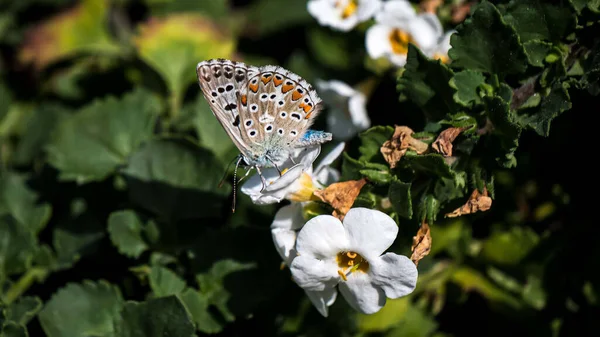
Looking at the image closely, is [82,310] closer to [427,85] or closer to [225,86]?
[225,86]

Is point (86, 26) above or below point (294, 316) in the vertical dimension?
above

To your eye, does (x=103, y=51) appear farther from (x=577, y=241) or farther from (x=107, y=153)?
(x=577, y=241)

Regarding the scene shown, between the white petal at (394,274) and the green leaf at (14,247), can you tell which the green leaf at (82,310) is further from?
the white petal at (394,274)

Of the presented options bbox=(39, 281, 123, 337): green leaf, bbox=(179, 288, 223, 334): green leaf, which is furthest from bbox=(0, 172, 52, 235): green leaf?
bbox=(179, 288, 223, 334): green leaf

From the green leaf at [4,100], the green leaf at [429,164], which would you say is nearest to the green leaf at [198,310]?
the green leaf at [429,164]

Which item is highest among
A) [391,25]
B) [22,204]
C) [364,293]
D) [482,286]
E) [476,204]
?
[391,25]

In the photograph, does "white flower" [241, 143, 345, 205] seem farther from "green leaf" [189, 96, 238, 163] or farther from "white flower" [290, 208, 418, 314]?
"green leaf" [189, 96, 238, 163]

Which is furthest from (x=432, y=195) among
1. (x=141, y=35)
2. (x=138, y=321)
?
(x=141, y=35)

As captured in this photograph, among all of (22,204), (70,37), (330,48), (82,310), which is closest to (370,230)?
(82,310)
